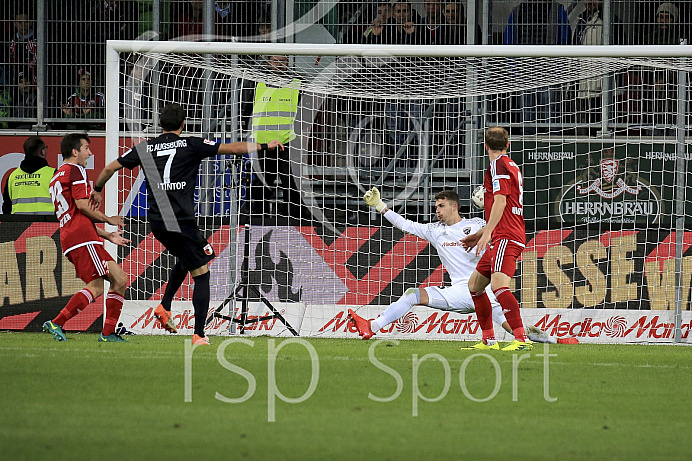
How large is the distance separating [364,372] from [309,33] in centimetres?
923

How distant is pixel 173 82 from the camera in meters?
11.4

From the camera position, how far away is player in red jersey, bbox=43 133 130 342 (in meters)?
8.63

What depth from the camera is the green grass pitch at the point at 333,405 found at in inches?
159

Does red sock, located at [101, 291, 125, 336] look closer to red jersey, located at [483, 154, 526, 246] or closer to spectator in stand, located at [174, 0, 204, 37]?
red jersey, located at [483, 154, 526, 246]

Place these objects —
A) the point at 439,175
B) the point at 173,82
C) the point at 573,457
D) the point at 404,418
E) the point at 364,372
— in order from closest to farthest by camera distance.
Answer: the point at 573,457 → the point at 404,418 → the point at 364,372 → the point at 173,82 → the point at 439,175

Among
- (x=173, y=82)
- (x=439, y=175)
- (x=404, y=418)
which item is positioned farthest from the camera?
(x=439, y=175)

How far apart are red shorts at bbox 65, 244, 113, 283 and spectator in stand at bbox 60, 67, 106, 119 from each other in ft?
20.4

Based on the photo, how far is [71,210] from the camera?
345 inches

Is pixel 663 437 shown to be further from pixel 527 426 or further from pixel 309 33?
pixel 309 33

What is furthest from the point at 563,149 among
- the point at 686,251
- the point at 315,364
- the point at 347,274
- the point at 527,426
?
the point at 527,426

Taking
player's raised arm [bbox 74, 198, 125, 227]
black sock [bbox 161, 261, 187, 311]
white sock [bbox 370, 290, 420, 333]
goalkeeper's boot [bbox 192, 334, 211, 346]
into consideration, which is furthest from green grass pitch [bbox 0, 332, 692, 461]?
white sock [bbox 370, 290, 420, 333]

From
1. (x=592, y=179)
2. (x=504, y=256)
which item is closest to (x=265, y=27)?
(x=592, y=179)

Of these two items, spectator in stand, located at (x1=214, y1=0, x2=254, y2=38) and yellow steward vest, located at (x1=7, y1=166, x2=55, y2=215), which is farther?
spectator in stand, located at (x1=214, y1=0, x2=254, y2=38)

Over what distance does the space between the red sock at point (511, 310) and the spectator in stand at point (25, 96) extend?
30.7ft
